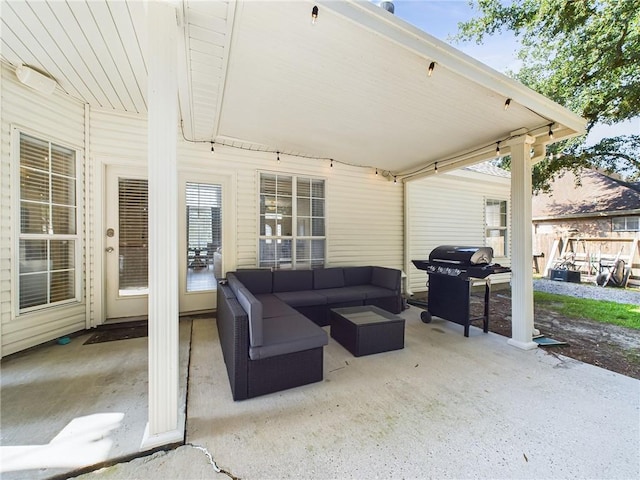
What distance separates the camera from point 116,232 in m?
3.88

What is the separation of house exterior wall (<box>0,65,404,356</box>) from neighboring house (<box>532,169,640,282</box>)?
7241 millimetres

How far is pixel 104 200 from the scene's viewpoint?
149 inches

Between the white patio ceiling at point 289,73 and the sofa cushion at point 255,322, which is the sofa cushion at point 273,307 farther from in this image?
the white patio ceiling at point 289,73

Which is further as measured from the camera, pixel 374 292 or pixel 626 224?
pixel 626 224

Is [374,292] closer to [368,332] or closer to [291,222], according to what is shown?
[368,332]

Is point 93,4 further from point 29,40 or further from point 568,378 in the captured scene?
point 568,378

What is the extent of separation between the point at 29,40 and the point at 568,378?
5.99 meters

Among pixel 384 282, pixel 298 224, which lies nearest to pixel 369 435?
pixel 384 282

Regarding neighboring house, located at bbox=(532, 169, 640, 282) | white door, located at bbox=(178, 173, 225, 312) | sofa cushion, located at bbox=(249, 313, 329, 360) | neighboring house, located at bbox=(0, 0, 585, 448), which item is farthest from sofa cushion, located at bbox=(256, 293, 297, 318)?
neighboring house, located at bbox=(532, 169, 640, 282)

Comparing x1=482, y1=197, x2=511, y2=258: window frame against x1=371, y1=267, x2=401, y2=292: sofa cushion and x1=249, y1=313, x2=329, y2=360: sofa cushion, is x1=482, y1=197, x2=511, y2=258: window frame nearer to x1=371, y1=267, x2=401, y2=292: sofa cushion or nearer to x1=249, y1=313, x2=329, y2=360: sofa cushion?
x1=371, y1=267, x2=401, y2=292: sofa cushion

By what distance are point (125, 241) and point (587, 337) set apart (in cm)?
675

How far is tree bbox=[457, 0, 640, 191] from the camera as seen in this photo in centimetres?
537

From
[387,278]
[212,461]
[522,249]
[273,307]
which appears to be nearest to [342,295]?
[387,278]

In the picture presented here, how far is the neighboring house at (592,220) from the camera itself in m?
8.87
